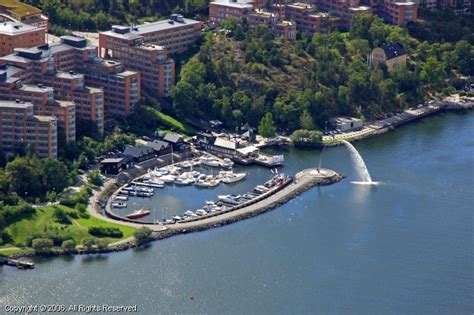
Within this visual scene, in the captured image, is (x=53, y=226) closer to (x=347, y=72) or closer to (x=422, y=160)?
(x=422, y=160)

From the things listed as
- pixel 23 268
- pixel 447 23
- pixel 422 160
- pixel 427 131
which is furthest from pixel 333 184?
pixel 447 23

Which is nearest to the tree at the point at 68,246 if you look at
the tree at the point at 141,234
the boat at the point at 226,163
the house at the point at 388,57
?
the tree at the point at 141,234

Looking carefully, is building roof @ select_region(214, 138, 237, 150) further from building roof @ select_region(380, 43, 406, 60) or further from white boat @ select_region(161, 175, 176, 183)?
building roof @ select_region(380, 43, 406, 60)

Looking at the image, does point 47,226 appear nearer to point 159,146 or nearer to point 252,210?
point 252,210

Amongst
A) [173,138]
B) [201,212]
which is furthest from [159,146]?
[201,212]

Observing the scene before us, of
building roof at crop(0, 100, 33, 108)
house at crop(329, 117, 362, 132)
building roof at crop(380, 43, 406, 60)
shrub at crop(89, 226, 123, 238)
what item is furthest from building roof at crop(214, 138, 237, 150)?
building roof at crop(380, 43, 406, 60)

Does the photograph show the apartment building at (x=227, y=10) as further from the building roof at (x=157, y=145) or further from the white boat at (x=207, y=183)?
the white boat at (x=207, y=183)
